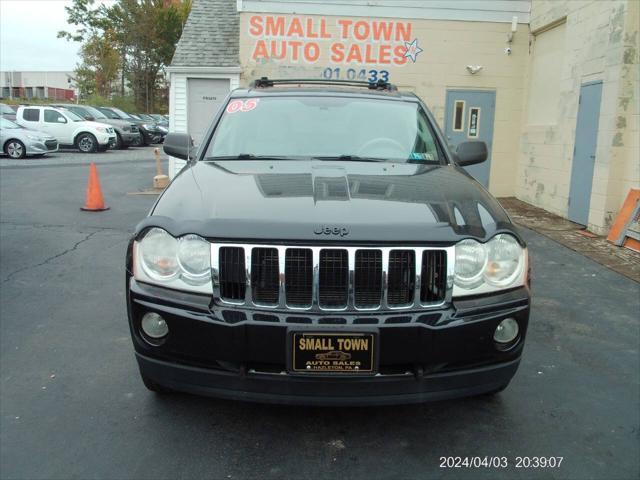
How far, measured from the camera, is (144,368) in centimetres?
271

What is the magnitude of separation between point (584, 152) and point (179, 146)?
7.26 metres

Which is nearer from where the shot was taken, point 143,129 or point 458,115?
point 458,115

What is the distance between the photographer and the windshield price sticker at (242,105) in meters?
4.12

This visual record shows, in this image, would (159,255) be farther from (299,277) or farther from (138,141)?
(138,141)

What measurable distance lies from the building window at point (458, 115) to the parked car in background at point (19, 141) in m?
14.3

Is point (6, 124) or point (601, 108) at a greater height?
point (601, 108)

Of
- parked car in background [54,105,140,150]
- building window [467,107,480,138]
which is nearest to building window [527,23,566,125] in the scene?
building window [467,107,480,138]

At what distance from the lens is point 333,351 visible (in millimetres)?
2424

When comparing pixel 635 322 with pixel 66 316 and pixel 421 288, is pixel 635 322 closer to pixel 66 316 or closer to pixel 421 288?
pixel 421 288

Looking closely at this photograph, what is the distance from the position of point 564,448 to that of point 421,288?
3.84ft

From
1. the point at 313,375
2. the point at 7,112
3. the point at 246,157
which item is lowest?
the point at 313,375

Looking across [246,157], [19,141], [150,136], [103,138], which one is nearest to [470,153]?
[246,157]

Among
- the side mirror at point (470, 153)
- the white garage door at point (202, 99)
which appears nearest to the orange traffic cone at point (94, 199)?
the white garage door at point (202, 99)

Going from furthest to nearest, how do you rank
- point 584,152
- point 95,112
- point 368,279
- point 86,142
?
point 95,112 < point 86,142 < point 584,152 < point 368,279
